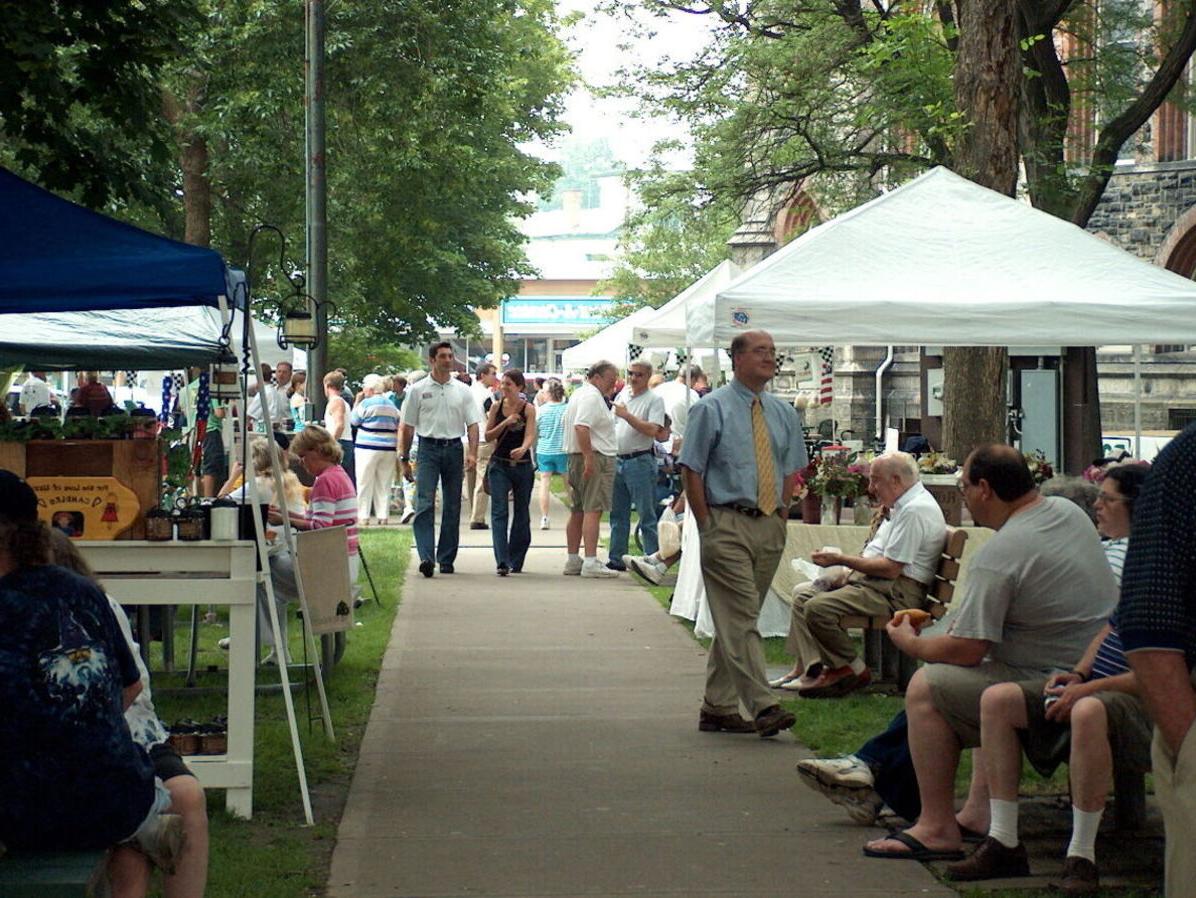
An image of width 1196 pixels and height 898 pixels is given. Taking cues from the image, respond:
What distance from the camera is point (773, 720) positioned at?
29.0 feet

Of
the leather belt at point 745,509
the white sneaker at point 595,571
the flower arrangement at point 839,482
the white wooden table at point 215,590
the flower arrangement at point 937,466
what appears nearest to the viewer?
the white wooden table at point 215,590

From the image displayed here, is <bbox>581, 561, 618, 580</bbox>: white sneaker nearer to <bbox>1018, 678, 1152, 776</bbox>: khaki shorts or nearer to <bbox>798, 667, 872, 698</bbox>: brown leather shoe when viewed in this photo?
<bbox>798, 667, 872, 698</bbox>: brown leather shoe

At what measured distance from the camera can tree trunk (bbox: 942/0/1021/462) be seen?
14117mm

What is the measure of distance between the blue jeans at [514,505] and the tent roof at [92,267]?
9.19 meters

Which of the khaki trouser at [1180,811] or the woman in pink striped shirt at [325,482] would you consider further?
the woman in pink striped shirt at [325,482]

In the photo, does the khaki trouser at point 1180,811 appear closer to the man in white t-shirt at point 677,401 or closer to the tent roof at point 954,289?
the tent roof at point 954,289

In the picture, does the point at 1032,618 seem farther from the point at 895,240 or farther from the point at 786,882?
the point at 895,240

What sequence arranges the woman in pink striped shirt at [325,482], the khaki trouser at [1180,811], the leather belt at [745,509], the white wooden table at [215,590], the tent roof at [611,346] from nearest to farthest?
the khaki trouser at [1180,811], the white wooden table at [215,590], the leather belt at [745,509], the woman in pink striped shirt at [325,482], the tent roof at [611,346]

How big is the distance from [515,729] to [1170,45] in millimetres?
17693

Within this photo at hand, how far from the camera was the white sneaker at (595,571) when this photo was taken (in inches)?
654

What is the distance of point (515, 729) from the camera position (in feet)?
30.7

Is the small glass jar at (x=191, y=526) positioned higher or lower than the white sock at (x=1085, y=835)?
higher

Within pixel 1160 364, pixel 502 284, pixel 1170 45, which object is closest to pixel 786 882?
pixel 1170 45

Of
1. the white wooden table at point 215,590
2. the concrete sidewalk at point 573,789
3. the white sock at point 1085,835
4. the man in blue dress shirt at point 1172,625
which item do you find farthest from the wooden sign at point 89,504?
the man in blue dress shirt at point 1172,625
